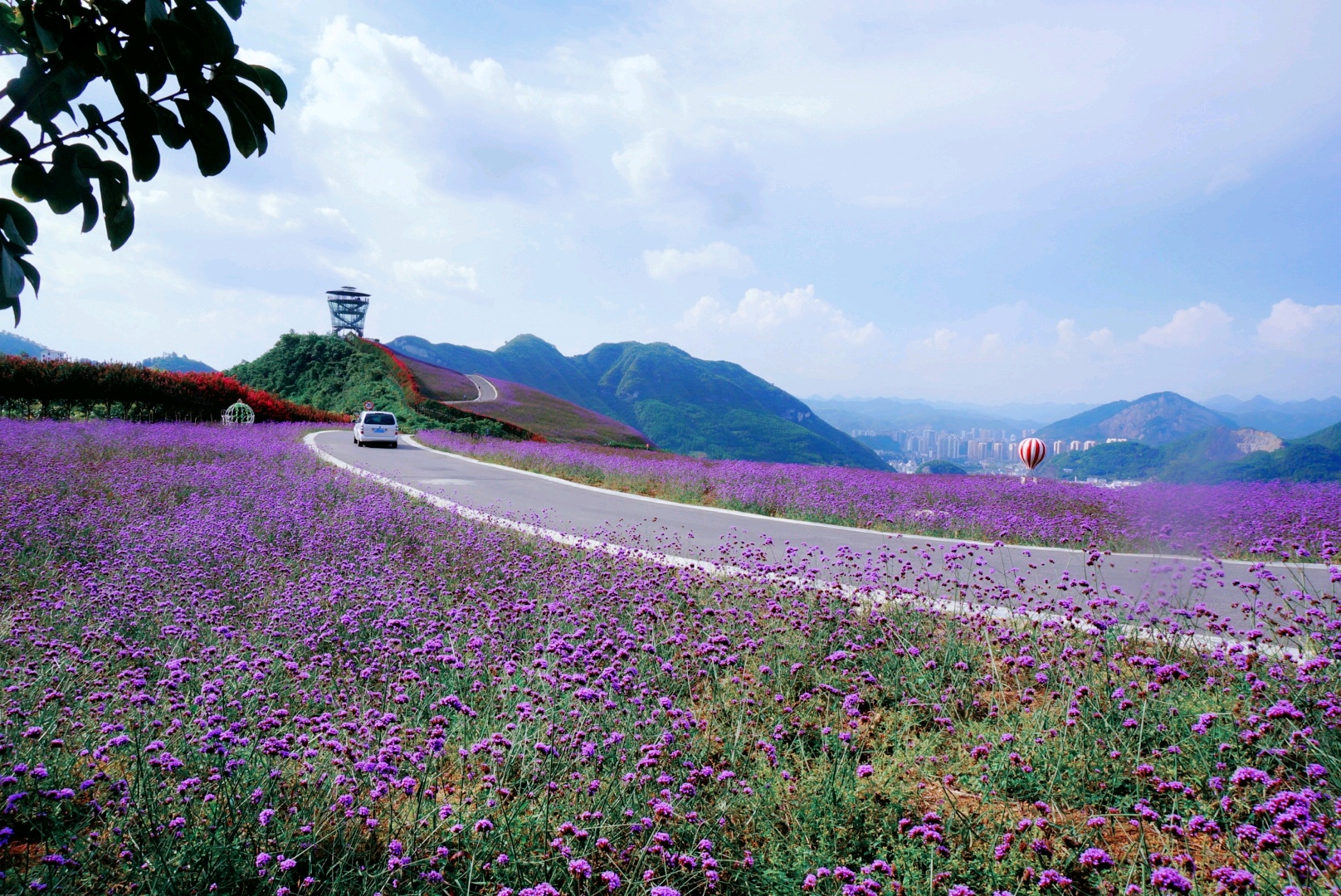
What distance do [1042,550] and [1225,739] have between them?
274 inches

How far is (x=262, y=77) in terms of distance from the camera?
1349 mm

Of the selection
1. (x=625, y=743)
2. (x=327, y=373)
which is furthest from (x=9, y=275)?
(x=327, y=373)

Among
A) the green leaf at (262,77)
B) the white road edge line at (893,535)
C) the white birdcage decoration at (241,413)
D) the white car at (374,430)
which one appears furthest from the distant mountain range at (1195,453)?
the white birdcage decoration at (241,413)

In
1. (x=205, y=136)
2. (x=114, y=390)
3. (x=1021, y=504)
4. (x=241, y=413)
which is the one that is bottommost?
(x=1021, y=504)

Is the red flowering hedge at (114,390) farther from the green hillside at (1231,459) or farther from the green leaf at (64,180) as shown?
the green hillside at (1231,459)

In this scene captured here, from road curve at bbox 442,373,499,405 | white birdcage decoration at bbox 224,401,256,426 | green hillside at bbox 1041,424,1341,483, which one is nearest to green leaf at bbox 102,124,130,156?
green hillside at bbox 1041,424,1341,483

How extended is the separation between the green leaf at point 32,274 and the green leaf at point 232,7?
0.62 m

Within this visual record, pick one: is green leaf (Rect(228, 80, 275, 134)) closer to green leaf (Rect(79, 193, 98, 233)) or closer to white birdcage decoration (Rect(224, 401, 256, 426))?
green leaf (Rect(79, 193, 98, 233))

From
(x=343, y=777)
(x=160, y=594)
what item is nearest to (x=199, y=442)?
(x=160, y=594)

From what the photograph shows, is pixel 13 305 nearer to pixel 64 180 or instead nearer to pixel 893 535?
pixel 64 180

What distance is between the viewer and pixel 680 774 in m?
3.22

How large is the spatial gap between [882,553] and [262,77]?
8.31 m

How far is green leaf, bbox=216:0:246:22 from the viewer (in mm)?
1392

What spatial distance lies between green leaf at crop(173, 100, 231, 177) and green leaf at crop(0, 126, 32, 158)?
0.26 meters
